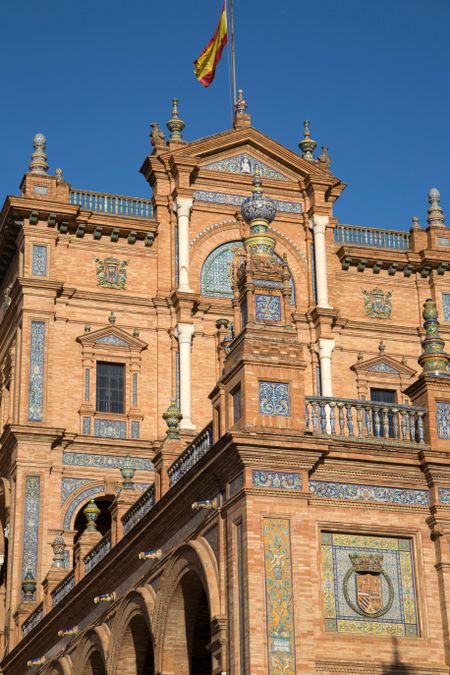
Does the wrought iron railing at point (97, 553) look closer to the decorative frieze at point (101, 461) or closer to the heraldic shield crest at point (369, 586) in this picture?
the decorative frieze at point (101, 461)

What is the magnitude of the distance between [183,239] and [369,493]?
1865cm

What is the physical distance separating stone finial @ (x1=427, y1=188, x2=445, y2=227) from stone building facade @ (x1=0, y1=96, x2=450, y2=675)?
5 cm

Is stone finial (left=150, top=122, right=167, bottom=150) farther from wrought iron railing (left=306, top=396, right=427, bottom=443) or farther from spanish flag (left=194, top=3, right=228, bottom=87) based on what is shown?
wrought iron railing (left=306, top=396, right=427, bottom=443)

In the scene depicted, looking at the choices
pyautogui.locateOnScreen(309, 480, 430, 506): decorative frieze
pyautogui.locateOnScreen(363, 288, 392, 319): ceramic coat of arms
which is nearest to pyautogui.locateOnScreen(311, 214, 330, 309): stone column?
pyautogui.locateOnScreen(363, 288, 392, 319): ceramic coat of arms

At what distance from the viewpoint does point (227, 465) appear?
21906 millimetres

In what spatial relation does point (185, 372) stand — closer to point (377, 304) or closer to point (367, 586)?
point (377, 304)

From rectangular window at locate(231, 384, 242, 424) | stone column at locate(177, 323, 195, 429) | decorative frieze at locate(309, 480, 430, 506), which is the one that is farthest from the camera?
stone column at locate(177, 323, 195, 429)

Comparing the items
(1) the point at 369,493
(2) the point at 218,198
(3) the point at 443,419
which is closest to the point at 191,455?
(1) the point at 369,493

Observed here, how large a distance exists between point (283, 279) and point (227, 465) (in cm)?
334

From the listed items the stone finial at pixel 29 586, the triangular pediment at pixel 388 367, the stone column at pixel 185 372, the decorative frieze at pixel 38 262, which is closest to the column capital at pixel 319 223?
the triangular pediment at pixel 388 367

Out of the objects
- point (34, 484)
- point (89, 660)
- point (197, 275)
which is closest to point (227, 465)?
point (89, 660)

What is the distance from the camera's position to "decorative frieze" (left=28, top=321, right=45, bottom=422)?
124ft

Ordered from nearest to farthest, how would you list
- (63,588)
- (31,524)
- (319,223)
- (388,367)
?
(63,588) → (31,524) → (388,367) → (319,223)

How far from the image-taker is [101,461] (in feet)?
124
